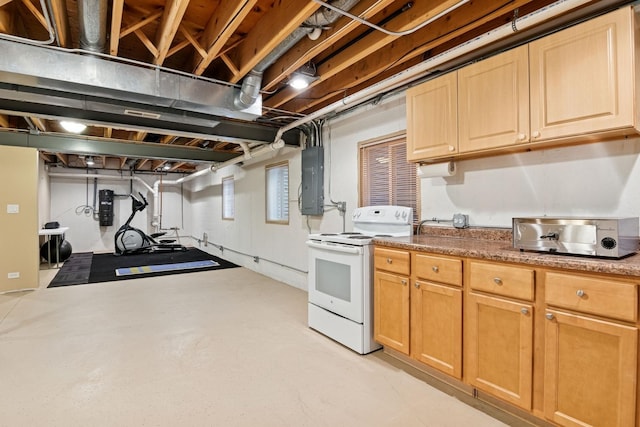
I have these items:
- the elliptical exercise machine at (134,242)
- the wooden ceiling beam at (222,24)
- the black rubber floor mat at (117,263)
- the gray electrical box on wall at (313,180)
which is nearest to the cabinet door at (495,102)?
the wooden ceiling beam at (222,24)

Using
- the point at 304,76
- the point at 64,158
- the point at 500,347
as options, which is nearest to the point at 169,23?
the point at 304,76

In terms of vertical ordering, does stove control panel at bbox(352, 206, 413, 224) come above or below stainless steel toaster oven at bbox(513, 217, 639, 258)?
above

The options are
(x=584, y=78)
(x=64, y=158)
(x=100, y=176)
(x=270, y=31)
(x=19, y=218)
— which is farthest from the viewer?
(x=100, y=176)

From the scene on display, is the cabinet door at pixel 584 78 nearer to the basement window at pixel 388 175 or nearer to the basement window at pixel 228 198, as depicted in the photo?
the basement window at pixel 388 175

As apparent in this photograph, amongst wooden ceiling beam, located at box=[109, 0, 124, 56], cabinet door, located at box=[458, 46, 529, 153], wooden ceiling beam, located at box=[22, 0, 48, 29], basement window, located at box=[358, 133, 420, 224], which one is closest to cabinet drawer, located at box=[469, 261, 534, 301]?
cabinet door, located at box=[458, 46, 529, 153]

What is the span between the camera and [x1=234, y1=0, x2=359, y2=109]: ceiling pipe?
2.17 m

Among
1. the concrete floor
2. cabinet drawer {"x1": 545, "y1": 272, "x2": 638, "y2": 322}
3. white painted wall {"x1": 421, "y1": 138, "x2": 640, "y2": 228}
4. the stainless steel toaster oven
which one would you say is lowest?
the concrete floor

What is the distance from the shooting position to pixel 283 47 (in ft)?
8.45

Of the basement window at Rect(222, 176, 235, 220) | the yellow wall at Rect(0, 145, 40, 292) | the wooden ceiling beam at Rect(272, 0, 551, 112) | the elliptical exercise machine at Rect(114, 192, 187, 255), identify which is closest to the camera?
the wooden ceiling beam at Rect(272, 0, 551, 112)

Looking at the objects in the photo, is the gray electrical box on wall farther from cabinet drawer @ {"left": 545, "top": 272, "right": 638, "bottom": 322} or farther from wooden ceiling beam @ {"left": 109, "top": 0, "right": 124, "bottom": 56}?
cabinet drawer @ {"left": 545, "top": 272, "right": 638, "bottom": 322}

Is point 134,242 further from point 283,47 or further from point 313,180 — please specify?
point 283,47

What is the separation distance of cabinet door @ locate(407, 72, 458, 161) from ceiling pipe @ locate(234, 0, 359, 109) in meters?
0.92

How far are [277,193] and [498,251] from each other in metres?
4.26

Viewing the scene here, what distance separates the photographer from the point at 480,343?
6.61 feet
